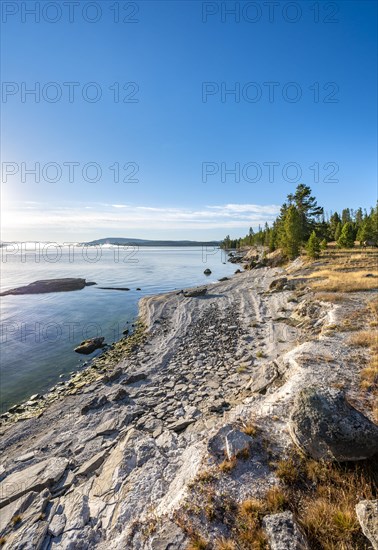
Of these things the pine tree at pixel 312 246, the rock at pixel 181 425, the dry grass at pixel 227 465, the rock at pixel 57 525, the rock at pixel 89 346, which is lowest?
the rock at pixel 89 346

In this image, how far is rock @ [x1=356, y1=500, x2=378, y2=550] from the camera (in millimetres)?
3678

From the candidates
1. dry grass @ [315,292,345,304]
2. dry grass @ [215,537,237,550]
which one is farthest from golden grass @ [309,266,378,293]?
dry grass @ [215,537,237,550]

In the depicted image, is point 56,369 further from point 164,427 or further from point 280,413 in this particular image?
point 280,413

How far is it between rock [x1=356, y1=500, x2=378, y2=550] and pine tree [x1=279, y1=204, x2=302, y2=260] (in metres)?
53.6

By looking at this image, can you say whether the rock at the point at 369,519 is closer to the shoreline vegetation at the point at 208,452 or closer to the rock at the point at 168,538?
the shoreline vegetation at the point at 208,452

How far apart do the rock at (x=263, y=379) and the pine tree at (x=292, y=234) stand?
153 ft

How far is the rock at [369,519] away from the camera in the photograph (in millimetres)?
3678

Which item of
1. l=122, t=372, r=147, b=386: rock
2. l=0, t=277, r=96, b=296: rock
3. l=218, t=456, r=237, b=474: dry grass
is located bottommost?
l=122, t=372, r=147, b=386: rock

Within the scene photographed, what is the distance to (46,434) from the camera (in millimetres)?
11078

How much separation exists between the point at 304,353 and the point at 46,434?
12.2m

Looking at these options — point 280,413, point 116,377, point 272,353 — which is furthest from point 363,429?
point 116,377

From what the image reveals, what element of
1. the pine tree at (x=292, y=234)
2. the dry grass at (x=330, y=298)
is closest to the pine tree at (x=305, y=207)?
the pine tree at (x=292, y=234)

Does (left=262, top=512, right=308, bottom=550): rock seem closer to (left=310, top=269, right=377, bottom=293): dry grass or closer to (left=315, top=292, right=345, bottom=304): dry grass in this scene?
(left=315, top=292, right=345, bottom=304): dry grass

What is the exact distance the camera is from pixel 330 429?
18.0ft
